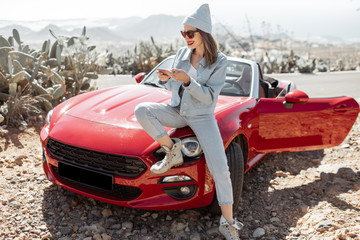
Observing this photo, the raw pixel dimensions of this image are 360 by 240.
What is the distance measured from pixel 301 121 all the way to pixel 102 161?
Answer: 227 cm

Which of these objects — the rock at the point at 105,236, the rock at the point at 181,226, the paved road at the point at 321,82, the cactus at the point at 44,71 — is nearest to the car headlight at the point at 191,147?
the rock at the point at 181,226

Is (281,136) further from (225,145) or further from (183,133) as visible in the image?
(183,133)

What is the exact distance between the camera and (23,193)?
152 inches

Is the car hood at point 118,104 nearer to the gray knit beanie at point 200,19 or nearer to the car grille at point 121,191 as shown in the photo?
the car grille at point 121,191

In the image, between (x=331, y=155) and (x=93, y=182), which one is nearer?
(x=93, y=182)

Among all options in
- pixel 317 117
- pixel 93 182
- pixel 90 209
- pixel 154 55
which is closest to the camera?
pixel 93 182

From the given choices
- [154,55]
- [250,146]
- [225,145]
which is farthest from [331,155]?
[154,55]

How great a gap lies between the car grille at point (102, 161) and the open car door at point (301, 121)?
1603 millimetres

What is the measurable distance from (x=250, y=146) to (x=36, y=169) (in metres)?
2.41

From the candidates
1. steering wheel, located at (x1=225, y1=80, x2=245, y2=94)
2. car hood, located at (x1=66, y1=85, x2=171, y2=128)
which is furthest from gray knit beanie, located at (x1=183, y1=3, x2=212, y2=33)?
steering wheel, located at (x1=225, y1=80, x2=245, y2=94)

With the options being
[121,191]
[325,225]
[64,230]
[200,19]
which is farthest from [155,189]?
[325,225]

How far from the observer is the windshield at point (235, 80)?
4418mm

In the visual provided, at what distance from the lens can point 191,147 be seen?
321cm

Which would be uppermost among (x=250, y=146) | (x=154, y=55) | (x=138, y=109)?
(x=138, y=109)
